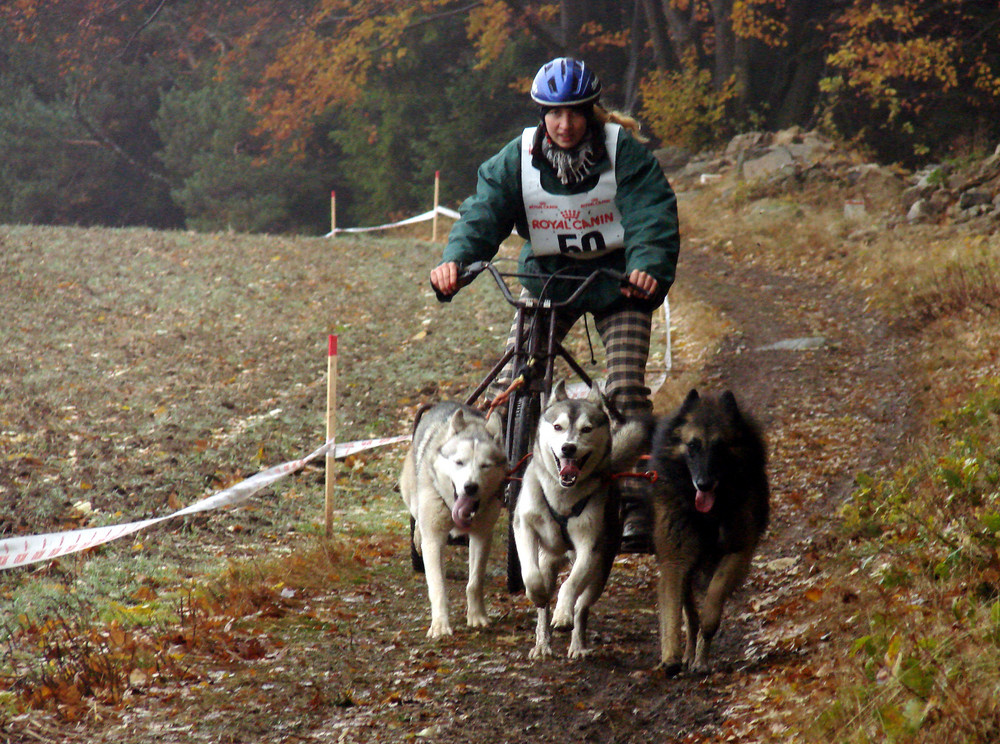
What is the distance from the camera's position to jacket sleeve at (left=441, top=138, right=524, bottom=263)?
5.50m

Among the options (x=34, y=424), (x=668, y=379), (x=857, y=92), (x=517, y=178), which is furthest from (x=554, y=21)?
(x=517, y=178)

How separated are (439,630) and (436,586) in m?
0.24

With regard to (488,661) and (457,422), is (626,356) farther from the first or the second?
(488,661)

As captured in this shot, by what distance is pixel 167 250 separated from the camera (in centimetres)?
1961

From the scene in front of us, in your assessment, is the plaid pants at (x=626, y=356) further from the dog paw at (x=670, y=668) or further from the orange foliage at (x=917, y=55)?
the orange foliage at (x=917, y=55)

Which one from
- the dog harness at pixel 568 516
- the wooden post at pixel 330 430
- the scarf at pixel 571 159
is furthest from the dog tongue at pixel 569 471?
the wooden post at pixel 330 430

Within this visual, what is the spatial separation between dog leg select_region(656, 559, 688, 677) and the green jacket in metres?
1.50

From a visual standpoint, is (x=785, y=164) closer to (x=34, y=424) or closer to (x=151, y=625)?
(x=34, y=424)

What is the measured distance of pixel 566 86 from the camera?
511cm

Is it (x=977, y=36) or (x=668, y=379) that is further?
(x=977, y=36)

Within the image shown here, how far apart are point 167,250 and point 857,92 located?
1565cm

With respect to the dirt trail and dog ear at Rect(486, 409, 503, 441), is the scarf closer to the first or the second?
dog ear at Rect(486, 409, 503, 441)

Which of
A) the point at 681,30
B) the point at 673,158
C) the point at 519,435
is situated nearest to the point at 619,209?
Answer: the point at 519,435

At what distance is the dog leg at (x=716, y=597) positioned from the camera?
4.32 m
